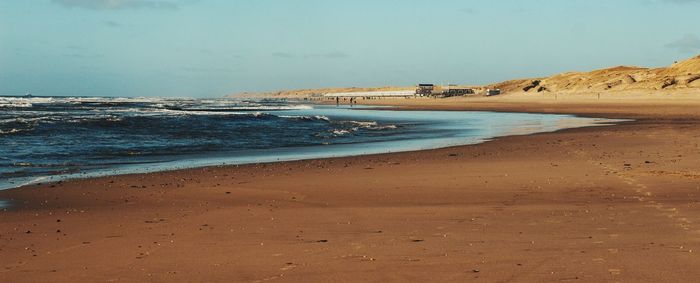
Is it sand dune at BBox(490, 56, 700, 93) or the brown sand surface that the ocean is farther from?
sand dune at BBox(490, 56, 700, 93)

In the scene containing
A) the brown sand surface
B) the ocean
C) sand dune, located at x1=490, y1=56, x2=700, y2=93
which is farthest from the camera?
sand dune, located at x1=490, y1=56, x2=700, y2=93

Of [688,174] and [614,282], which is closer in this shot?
[614,282]

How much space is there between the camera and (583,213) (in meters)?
8.28

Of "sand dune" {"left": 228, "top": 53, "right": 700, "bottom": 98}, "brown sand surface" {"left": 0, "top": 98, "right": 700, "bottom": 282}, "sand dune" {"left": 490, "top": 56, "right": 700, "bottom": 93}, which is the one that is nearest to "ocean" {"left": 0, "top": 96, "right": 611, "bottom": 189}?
"brown sand surface" {"left": 0, "top": 98, "right": 700, "bottom": 282}

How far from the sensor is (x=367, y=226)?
771 centimetres

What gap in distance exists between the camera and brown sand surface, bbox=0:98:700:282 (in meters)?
5.77

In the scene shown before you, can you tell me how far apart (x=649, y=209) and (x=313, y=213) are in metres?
4.16

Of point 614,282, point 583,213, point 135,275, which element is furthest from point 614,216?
point 135,275

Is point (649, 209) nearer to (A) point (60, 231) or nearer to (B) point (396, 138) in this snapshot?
(A) point (60, 231)

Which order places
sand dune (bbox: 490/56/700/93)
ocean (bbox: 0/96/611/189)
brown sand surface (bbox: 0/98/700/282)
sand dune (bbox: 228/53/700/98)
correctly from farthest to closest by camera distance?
sand dune (bbox: 490/56/700/93) < sand dune (bbox: 228/53/700/98) < ocean (bbox: 0/96/611/189) < brown sand surface (bbox: 0/98/700/282)

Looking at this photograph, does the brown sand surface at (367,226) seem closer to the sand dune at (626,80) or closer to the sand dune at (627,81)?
the sand dune at (627,81)

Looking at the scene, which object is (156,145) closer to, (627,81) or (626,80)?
(627,81)

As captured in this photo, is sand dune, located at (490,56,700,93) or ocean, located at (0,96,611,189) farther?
sand dune, located at (490,56,700,93)

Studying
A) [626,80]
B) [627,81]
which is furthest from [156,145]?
[626,80]
